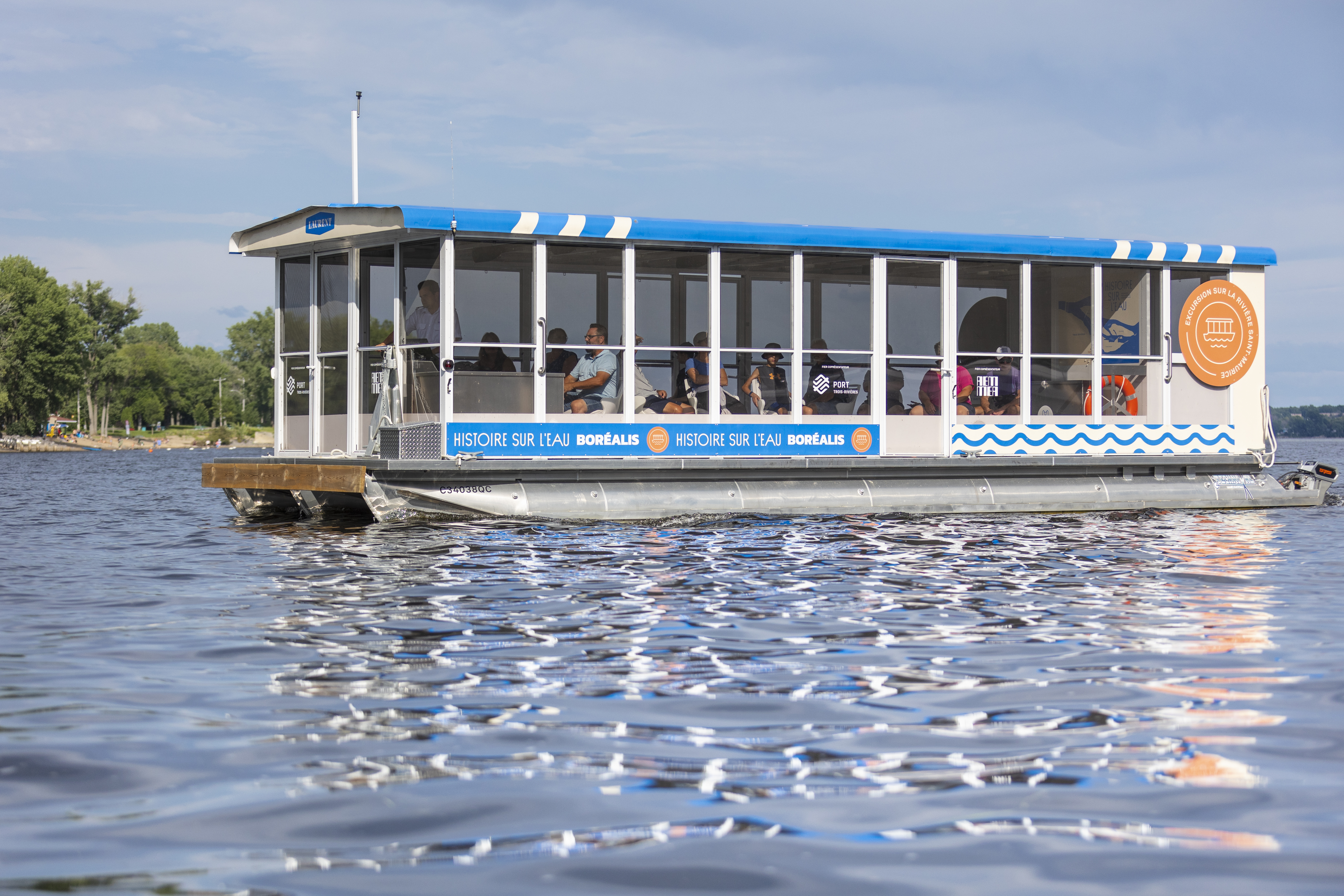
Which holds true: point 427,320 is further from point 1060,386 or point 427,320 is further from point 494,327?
point 1060,386

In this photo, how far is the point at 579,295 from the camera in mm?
13109

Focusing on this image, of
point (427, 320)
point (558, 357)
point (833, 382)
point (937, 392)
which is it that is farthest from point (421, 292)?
point (937, 392)

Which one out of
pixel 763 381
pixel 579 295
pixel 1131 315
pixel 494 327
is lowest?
pixel 763 381

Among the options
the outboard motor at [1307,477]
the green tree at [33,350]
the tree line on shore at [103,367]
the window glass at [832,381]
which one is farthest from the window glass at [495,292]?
the green tree at [33,350]

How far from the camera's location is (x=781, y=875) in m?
2.79

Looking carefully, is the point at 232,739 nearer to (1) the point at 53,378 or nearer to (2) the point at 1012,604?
(2) the point at 1012,604

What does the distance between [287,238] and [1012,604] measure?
8.87 m

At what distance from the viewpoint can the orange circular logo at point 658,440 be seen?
12.4 m

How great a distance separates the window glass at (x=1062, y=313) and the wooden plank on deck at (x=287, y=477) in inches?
311

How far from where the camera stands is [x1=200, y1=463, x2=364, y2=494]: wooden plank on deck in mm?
11438

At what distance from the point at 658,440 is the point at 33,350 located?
257 ft

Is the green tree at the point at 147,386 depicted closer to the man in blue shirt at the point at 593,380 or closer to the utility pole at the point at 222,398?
the utility pole at the point at 222,398

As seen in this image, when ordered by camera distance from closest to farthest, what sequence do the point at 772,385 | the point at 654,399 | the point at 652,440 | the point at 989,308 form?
the point at 652,440
the point at 654,399
the point at 772,385
the point at 989,308

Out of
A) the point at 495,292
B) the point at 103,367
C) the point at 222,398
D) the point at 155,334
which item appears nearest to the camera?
the point at 495,292
